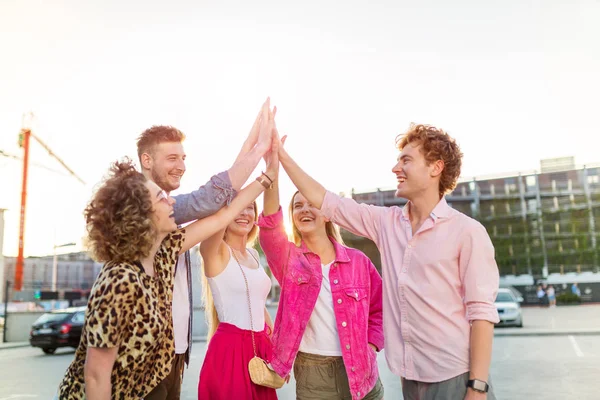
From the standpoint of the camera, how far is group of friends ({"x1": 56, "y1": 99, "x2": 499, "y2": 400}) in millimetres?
2361

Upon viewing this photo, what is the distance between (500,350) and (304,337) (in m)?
12.3

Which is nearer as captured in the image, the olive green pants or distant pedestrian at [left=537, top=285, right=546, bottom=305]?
the olive green pants

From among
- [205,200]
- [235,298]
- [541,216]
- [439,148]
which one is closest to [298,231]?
[235,298]

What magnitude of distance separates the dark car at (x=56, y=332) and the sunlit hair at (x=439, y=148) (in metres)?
16.5

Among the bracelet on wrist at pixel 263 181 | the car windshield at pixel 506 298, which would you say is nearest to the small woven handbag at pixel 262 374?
the bracelet on wrist at pixel 263 181

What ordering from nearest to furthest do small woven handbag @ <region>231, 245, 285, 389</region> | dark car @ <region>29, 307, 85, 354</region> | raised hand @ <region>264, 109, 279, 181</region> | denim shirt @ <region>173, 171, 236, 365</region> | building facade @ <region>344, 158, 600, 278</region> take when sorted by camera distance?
denim shirt @ <region>173, 171, 236, 365</region> → small woven handbag @ <region>231, 245, 285, 389</region> → raised hand @ <region>264, 109, 279, 181</region> → dark car @ <region>29, 307, 85, 354</region> → building facade @ <region>344, 158, 600, 278</region>

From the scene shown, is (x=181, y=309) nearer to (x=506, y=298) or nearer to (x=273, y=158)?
(x=273, y=158)

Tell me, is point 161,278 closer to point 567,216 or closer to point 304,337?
point 304,337

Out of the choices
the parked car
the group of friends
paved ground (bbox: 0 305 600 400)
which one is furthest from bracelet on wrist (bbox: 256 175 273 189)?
the parked car

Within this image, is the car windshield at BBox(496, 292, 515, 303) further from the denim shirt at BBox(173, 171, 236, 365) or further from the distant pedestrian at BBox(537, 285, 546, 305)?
the distant pedestrian at BBox(537, 285, 546, 305)

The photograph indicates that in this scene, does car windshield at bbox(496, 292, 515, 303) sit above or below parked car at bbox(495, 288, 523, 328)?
above

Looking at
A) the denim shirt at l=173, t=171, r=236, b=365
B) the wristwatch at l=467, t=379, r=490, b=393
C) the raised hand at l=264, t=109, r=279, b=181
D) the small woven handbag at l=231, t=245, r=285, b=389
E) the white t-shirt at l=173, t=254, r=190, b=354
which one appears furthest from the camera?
the raised hand at l=264, t=109, r=279, b=181

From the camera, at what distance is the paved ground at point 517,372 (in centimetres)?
884

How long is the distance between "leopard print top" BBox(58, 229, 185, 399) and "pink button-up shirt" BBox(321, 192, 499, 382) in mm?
1174
